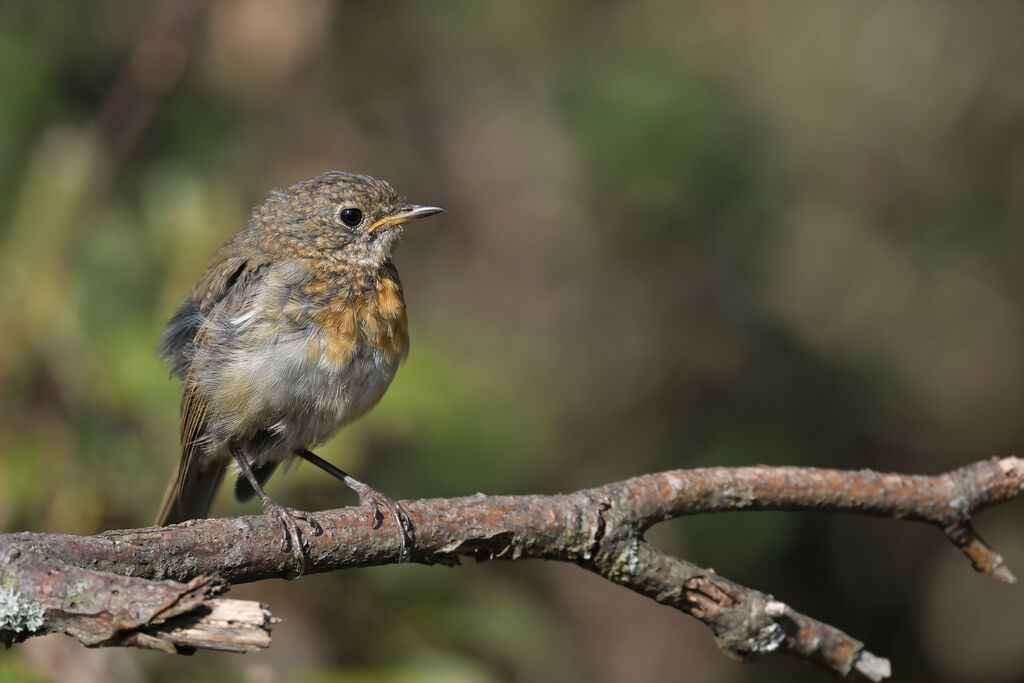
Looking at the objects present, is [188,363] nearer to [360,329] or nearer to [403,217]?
[360,329]

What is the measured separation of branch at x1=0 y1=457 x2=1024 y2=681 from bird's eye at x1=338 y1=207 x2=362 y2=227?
157 cm

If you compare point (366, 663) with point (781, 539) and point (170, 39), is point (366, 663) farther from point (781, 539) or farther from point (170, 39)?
point (170, 39)

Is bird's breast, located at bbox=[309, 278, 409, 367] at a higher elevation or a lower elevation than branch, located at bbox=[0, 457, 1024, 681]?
higher

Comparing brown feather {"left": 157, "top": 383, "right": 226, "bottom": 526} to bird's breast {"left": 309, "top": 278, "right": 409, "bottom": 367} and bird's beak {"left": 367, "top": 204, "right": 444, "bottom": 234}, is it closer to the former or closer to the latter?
bird's breast {"left": 309, "top": 278, "right": 409, "bottom": 367}

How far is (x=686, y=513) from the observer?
283cm

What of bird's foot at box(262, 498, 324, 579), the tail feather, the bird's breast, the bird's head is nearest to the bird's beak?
the bird's head

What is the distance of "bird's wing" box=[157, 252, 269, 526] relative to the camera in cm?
361

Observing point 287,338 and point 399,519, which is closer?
point 399,519

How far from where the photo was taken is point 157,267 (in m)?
3.90

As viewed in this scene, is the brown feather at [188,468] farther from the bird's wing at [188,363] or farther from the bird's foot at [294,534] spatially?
the bird's foot at [294,534]

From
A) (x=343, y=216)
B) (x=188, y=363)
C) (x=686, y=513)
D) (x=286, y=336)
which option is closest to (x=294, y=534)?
(x=686, y=513)

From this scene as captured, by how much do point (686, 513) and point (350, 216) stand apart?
1804 mm

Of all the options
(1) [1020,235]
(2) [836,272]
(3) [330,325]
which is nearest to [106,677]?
(3) [330,325]

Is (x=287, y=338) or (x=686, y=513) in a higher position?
(x=287, y=338)
